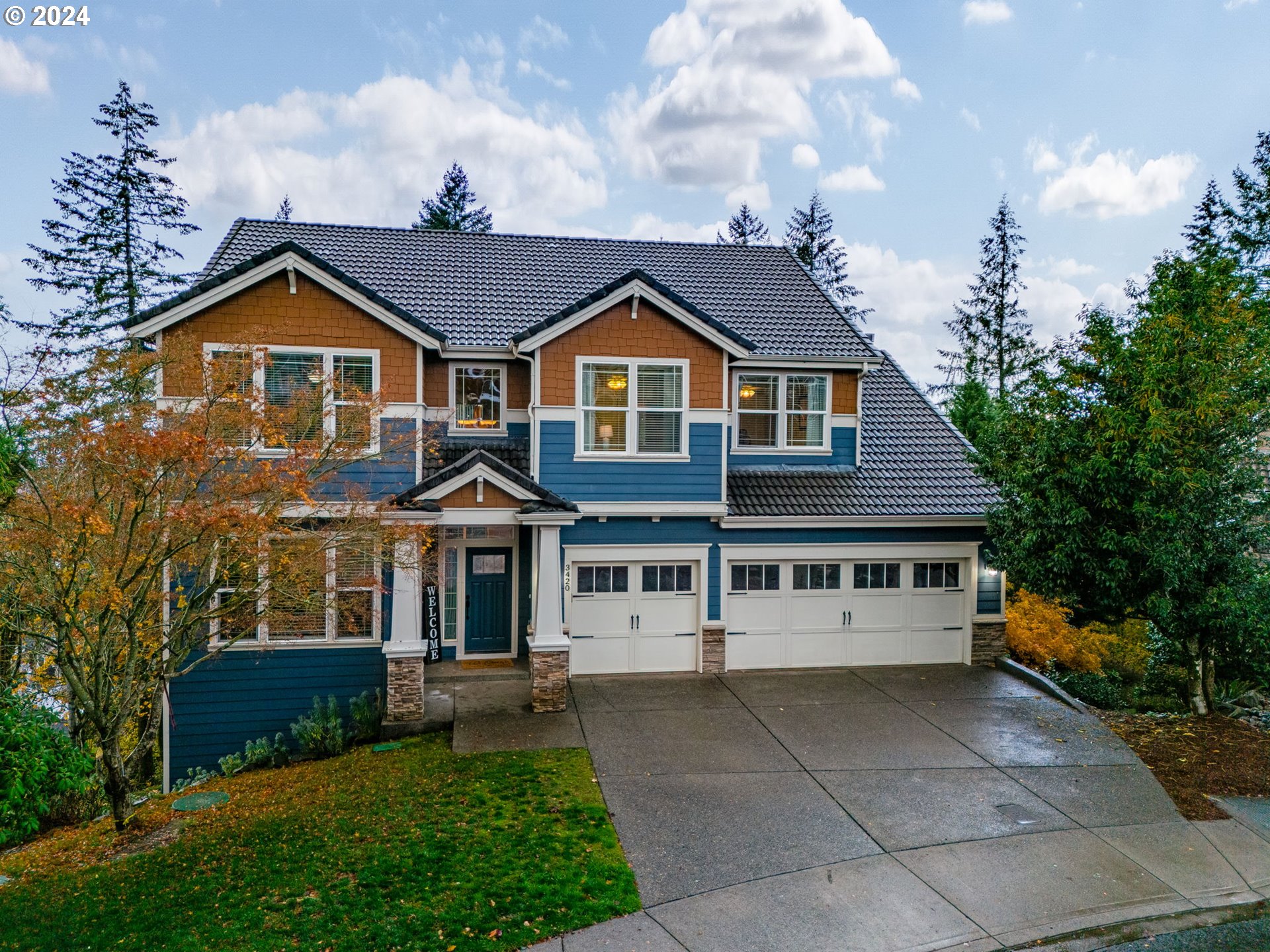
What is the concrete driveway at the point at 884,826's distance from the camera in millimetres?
6277

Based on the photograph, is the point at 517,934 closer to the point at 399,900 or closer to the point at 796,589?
the point at 399,900

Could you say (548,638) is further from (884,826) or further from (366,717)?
(884,826)

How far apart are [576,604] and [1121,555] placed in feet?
28.7

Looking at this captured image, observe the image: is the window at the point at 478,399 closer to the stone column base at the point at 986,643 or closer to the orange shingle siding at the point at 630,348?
the orange shingle siding at the point at 630,348

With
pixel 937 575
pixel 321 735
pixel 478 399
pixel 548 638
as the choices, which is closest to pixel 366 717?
pixel 321 735

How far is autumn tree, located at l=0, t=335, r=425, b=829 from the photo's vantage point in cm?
748

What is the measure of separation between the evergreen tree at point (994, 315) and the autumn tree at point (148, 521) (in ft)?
88.2

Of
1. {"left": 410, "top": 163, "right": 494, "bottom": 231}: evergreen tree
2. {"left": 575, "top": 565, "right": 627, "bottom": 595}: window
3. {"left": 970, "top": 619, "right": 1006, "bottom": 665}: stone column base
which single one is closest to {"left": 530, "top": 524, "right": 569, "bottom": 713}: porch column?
{"left": 575, "top": 565, "right": 627, "bottom": 595}: window

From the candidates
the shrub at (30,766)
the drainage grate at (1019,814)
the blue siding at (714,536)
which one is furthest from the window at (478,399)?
the drainage grate at (1019,814)

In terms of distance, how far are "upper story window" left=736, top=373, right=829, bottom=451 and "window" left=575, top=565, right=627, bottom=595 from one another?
3.42m

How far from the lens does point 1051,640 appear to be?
571 inches

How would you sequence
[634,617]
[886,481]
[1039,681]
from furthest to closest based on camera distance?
[886,481], [634,617], [1039,681]

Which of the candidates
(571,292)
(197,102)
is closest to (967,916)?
(571,292)

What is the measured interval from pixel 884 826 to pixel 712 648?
5.78 m
